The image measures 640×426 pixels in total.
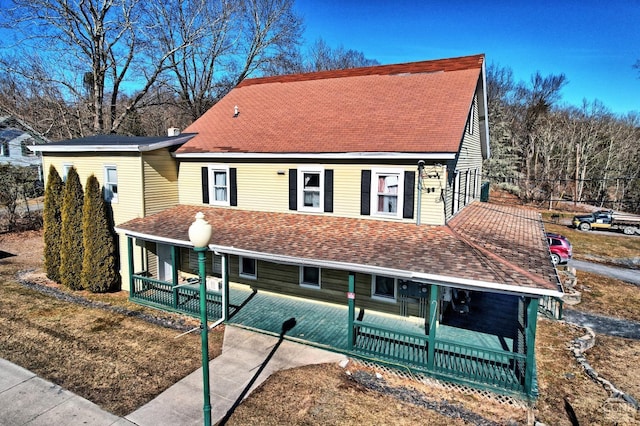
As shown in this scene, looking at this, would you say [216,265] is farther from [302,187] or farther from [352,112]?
[352,112]

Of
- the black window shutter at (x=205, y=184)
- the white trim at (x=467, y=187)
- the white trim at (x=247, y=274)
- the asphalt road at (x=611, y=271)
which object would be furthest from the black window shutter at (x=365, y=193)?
the asphalt road at (x=611, y=271)

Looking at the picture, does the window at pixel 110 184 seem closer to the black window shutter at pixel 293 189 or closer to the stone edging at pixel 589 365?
the black window shutter at pixel 293 189

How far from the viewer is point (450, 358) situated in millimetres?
9648

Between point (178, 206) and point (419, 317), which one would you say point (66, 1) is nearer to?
point (178, 206)

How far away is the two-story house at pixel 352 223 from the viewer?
9.80 meters

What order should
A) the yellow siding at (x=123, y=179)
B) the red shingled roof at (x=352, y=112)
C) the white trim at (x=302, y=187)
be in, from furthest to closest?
the yellow siding at (x=123, y=179) → the white trim at (x=302, y=187) → the red shingled roof at (x=352, y=112)

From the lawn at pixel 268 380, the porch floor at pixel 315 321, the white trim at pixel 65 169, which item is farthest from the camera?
the white trim at pixel 65 169

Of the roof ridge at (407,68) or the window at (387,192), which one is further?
the roof ridge at (407,68)

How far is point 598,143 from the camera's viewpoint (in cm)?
4431

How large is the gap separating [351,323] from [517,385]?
4081mm

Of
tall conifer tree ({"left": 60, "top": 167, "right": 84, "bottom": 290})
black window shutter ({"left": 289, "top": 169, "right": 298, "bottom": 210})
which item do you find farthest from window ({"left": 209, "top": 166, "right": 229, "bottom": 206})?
tall conifer tree ({"left": 60, "top": 167, "right": 84, "bottom": 290})

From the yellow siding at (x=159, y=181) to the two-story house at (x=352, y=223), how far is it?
0.07 m

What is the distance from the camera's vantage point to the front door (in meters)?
15.7

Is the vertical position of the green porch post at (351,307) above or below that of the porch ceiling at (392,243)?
below
